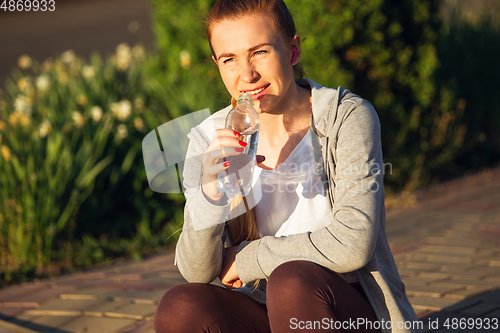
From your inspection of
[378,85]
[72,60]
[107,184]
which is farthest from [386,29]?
[72,60]

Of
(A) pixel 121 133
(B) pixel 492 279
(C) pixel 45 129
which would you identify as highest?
(C) pixel 45 129

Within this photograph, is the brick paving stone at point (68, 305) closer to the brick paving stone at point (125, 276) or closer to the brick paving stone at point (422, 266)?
the brick paving stone at point (125, 276)

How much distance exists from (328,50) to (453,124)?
5.52ft

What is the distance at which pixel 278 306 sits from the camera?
1.58 metres

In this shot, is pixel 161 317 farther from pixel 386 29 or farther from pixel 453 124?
pixel 453 124

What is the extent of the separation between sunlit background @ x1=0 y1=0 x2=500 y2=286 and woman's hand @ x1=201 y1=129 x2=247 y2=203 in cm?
226

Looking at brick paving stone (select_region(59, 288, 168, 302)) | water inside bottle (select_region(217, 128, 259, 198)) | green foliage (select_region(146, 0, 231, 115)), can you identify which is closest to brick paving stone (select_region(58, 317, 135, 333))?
brick paving stone (select_region(59, 288, 168, 302))

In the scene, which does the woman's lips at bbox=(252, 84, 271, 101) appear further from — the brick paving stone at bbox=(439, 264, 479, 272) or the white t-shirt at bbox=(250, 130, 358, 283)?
the brick paving stone at bbox=(439, 264, 479, 272)

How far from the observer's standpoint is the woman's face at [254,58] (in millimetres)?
1812

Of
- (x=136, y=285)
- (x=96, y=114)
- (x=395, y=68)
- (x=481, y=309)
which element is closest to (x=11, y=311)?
(x=136, y=285)

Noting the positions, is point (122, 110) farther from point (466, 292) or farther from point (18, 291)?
point (466, 292)

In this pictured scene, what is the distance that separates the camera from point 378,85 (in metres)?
4.75

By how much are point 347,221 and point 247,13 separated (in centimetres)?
77

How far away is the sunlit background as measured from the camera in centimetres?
376
